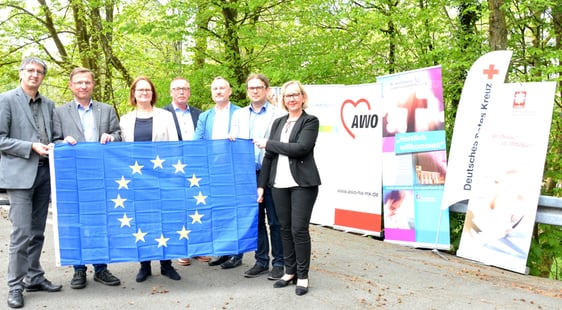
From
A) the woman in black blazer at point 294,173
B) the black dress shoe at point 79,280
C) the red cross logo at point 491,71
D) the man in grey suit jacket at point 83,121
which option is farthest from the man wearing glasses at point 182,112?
the red cross logo at point 491,71

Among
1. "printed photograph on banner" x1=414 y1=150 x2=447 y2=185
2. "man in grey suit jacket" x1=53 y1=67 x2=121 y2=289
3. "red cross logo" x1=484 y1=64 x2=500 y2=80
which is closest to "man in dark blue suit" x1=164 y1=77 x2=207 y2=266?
"man in grey suit jacket" x1=53 y1=67 x2=121 y2=289

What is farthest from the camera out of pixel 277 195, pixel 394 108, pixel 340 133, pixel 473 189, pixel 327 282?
pixel 340 133

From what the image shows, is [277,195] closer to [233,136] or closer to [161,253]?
[233,136]

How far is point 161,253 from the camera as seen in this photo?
15.2 ft

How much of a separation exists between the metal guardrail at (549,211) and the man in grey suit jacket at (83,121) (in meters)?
4.69

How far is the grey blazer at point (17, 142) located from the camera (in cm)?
414

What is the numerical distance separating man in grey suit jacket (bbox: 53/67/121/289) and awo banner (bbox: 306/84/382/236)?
12.9 ft

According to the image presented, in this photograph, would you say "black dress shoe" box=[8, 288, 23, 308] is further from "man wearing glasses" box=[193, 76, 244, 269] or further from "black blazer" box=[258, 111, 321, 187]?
"black blazer" box=[258, 111, 321, 187]

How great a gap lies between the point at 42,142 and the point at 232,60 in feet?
23.6

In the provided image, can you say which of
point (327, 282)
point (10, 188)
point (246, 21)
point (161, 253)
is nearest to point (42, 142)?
point (10, 188)

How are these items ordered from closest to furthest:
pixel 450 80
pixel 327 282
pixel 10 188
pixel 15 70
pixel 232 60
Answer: pixel 10 188 < pixel 327 282 < pixel 450 80 < pixel 232 60 < pixel 15 70

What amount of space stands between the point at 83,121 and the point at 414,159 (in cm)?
427

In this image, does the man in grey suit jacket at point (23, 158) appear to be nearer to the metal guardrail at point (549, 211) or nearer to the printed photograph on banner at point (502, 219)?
the printed photograph on banner at point (502, 219)

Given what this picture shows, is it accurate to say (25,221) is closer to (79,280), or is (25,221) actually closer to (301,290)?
(79,280)
